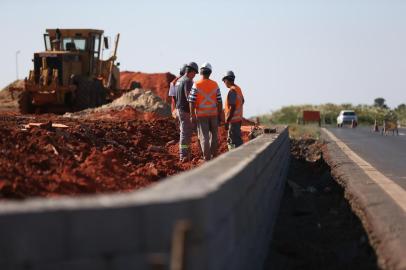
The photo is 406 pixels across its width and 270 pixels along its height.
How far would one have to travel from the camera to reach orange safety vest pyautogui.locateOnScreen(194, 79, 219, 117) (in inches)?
536

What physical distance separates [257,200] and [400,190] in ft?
18.1

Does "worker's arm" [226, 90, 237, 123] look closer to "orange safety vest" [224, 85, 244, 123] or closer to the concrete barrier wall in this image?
"orange safety vest" [224, 85, 244, 123]

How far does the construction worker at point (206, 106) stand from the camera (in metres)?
13.6

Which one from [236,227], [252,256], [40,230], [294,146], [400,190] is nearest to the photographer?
[40,230]

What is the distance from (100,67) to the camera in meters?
34.0

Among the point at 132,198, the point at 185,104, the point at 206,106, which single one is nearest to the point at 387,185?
the point at 206,106

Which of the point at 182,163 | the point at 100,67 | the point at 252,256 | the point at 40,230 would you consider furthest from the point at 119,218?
the point at 100,67

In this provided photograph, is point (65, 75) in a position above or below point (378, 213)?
above

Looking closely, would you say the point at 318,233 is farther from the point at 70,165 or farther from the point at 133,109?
the point at 133,109

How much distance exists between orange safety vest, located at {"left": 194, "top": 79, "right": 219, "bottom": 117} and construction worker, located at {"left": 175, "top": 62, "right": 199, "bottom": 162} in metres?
0.49

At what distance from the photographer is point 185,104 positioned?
14.6 metres

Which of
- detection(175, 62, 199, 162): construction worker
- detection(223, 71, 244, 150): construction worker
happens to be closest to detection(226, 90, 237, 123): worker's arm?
detection(223, 71, 244, 150): construction worker

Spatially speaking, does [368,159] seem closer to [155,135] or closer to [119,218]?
[155,135]

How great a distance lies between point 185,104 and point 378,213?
5568 mm
